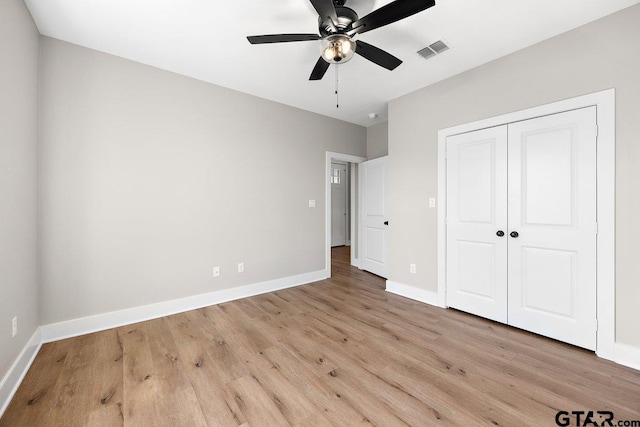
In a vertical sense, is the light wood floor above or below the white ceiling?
below

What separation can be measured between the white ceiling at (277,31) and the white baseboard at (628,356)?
263 cm

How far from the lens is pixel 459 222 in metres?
2.98

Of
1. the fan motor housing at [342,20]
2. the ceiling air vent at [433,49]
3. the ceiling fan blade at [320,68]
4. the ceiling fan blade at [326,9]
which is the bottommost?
the ceiling fan blade at [320,68]

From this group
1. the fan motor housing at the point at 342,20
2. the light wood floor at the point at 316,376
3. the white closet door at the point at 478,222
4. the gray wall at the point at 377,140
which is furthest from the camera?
the gray wall at the point at 377,140

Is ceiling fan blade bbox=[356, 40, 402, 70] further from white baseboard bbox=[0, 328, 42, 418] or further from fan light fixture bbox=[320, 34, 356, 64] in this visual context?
white baseboard bbox=[0, 328, 42, 418]

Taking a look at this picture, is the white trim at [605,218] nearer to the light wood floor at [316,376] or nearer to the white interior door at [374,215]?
the light wood floor at [316,376]

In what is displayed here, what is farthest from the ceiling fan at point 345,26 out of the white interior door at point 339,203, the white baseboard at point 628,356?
the white interior door at point 339,203

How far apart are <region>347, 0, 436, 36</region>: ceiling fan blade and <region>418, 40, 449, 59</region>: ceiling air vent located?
38.8 inches

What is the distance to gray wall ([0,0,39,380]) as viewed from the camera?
165 cm

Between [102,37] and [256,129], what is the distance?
5.64 ft

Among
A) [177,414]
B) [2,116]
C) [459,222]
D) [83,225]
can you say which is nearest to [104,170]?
[83,225]

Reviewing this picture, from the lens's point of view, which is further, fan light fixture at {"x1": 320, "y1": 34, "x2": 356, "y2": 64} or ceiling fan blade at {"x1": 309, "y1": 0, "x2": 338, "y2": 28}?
fan light fixture at {"x1": 320, "y1": 34, "x2": 356, "y2": 64}

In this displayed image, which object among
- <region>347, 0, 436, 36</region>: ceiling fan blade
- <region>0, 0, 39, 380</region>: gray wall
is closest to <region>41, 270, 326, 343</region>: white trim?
<region>0, 0, 39, 380</region>: gray wall

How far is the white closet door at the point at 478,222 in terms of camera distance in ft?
8.73
